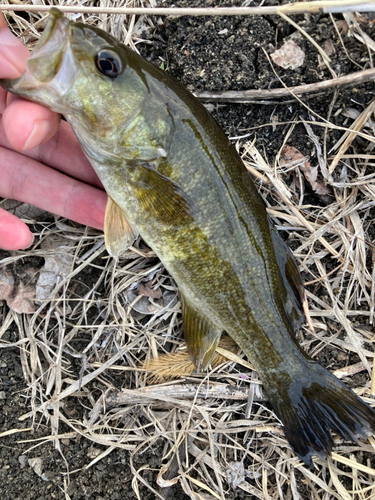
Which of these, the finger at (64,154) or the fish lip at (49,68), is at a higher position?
the fish lip at (49,68)

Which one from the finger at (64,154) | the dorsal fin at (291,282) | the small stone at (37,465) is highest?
the finger at (64,154)

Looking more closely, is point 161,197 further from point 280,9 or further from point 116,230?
point 280,9

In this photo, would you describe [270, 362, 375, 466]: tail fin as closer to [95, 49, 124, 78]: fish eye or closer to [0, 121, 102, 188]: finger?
[0, 121, 102, 188]: finger

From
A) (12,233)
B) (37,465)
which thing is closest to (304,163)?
(12,233)

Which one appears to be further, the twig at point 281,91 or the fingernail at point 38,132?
the twig at point 281,91

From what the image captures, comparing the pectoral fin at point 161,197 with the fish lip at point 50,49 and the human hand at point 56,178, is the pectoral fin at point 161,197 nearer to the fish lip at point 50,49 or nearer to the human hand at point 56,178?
the human hand at point 56,178

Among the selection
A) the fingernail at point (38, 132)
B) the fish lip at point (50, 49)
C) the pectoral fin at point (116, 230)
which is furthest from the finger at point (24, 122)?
the pectoral fin at point (116, 230)

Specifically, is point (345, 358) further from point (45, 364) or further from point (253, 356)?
point (45, 364)
